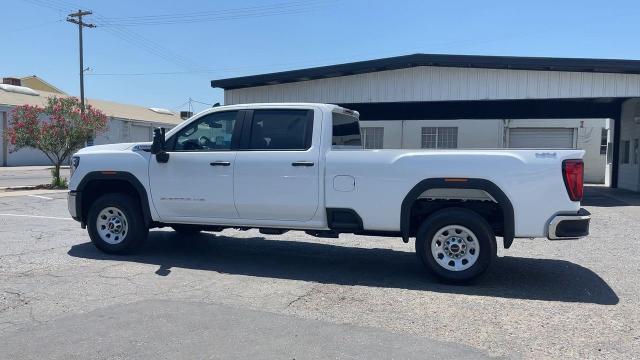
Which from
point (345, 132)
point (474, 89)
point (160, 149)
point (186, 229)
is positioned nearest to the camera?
point (160, 149)

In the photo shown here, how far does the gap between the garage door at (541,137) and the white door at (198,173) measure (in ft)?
82.6

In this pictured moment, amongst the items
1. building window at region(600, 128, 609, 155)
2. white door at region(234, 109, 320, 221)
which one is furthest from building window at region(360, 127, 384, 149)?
white door at region(234, 109, 320, 221)

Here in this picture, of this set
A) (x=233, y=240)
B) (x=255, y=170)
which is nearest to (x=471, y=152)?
(x=255, y=170)

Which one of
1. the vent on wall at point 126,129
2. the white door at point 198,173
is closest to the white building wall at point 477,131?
the white door at point 198,173

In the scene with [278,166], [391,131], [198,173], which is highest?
[391,131]

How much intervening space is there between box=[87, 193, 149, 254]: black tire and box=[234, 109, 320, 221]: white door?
5.23 feet

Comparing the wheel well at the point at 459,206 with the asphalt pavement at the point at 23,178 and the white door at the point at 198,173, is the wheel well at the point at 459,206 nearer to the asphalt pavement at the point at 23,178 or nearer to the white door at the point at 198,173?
the white door at the point at 198,173

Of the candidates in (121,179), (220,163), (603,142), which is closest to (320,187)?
(220,163)

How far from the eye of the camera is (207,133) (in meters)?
7.36

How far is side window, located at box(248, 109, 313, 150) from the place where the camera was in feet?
22.7

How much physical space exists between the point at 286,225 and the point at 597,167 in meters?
27.6

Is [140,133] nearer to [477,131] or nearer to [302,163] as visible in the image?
[477,131]

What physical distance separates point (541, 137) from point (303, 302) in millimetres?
27147

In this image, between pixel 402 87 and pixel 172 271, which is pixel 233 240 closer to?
pixel 172 271
